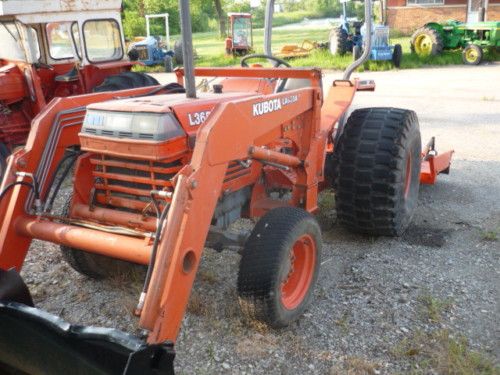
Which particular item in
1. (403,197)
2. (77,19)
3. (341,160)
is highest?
(77,19)

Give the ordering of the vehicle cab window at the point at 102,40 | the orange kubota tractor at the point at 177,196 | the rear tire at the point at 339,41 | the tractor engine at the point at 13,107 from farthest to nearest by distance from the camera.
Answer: the rear tire at the point at 339,41, the vehicle cab window at the point at 102,40, the tractor engine at the point at 13,107, the orange kubota tractor at the point at 177,196

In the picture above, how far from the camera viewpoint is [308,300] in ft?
11.2

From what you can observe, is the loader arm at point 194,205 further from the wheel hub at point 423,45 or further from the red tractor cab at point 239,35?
the red tractor cab at point 239,35

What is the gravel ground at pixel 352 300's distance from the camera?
305 centimetres

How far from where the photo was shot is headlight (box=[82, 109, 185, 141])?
2.88 metres

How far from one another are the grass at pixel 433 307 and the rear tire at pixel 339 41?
1501cm

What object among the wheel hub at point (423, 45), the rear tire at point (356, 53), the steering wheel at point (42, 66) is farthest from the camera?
the wheel hub at point (423, 45)

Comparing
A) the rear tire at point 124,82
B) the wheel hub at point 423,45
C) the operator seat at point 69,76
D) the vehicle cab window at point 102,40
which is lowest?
the wheel hub at point 423,45

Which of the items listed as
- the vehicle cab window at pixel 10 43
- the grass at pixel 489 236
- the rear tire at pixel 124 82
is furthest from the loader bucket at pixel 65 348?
the vehicle cab window at pixel 10 43

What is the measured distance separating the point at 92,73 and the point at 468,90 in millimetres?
8436

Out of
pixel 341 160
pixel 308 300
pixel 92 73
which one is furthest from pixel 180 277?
pixel 92 73

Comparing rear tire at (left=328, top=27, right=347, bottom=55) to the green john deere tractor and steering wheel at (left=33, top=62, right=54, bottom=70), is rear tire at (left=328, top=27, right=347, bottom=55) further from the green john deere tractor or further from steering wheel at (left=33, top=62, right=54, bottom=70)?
steering wheel at (left=33, top=62, right=54, bottom=70)

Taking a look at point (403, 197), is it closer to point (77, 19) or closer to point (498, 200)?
point (498, 200)

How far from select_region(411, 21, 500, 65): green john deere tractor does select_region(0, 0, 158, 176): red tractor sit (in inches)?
478
